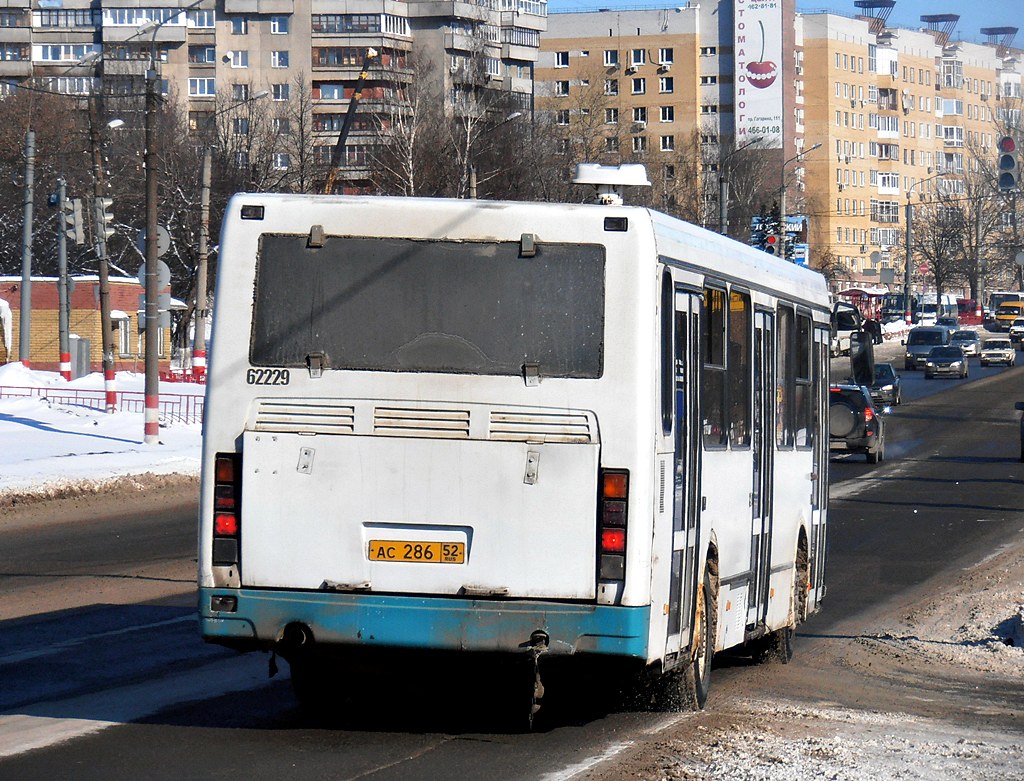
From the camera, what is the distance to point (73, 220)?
142 feet

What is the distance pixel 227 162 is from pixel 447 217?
231 feet

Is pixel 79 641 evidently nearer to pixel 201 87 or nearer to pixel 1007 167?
pixel 1007 167

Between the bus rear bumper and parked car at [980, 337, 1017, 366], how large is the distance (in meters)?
76.6

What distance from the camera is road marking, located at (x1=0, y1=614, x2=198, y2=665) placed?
34.3ft

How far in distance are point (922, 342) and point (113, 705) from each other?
7109 centimetres

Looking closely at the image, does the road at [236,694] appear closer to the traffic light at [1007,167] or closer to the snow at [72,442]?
the traffic light at [1007,167]

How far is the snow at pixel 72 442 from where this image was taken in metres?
25.8

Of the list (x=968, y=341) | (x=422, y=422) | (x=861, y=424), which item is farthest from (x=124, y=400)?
(x=968, y=341)

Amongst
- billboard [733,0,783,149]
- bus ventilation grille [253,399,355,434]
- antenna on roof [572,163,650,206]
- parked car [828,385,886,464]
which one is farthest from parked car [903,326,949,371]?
bus ventilation grille [253,399,355,434]

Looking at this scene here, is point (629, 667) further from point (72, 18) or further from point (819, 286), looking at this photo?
point (72, 18)

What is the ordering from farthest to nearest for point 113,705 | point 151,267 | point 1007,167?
1. point 151,267
2. point 1007,167
3. point 113,705

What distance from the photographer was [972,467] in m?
35.7

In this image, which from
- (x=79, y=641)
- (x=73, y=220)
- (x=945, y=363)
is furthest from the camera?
(x=945, y=363)

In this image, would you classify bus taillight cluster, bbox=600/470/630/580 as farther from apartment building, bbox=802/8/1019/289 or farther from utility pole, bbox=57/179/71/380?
apartment building, bbox=802/8/1019/289
